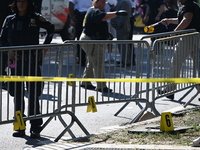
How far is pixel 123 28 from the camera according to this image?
52.4ft

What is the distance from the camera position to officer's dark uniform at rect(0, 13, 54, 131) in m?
7.62

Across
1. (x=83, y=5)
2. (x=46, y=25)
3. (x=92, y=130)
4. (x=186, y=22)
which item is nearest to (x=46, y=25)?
(x=46, y=25)

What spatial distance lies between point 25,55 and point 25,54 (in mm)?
15

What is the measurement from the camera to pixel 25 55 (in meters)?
7.68

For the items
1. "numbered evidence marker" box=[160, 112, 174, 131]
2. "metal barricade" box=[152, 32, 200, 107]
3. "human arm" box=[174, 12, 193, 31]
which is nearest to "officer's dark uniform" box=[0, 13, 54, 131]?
"numbered evidence marker" box=[160, 112, 174, 131]

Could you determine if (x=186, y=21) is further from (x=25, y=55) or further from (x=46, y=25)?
(x=25, y=55)

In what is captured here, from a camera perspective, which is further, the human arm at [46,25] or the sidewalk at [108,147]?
the human arm at [46,25]

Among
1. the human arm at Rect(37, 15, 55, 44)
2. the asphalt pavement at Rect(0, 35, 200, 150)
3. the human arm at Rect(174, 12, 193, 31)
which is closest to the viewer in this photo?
the asphalt pavement at Rect(0, 35, 200, 150)

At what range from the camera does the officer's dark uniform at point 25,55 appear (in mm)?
7617

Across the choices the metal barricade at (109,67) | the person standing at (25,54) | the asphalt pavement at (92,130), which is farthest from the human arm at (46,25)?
the asphalt pavement at (92,130)

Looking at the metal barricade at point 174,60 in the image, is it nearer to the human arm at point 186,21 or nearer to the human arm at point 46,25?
the human arm at point 186,21

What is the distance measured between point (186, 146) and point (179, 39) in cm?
372

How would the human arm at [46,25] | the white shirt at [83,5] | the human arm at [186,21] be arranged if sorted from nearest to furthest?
the human arm at [46,25] → the human arm at [186,21] → the white shirt at [83,5]

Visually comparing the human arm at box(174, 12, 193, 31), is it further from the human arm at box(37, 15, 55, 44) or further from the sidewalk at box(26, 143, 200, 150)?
the sidewalk at box(26, 143, 200, 150)
